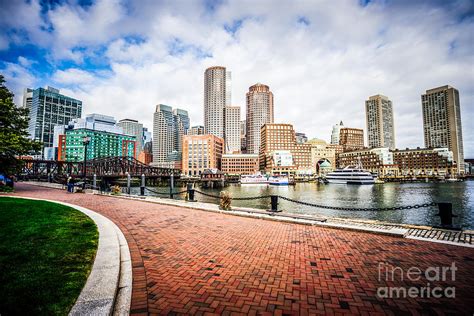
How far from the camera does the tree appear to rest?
774 inches

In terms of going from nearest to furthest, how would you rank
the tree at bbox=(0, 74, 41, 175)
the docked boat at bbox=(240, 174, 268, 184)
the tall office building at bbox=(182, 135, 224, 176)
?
the tree at bbox=(0, 74, 41, 175) < the docked boat at bbox=(240, 174, 268, 184) < the tall office building at bbox=(182, 135, 224, 176)

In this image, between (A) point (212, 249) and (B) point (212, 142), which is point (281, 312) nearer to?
(A) point (212, 249)

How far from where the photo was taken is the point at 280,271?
4941 mm

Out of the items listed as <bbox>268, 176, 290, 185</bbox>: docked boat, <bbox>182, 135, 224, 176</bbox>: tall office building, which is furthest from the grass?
<bbox>182, 135, 224, 176</bbox>: tall office building

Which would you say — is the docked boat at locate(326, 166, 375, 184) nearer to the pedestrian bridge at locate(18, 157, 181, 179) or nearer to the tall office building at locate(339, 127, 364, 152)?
the pedestrian bridge at locate(18, 157, 181, 179)

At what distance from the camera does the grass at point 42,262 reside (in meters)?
3.15

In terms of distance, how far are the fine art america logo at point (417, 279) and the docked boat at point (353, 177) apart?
94369 millimetres

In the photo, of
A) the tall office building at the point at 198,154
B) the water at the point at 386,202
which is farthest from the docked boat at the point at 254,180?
the tall office building at the point at 198,154

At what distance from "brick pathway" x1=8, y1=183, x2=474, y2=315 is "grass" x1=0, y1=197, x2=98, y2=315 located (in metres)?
1.07

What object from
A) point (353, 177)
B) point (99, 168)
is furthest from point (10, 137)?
point (353, 177)

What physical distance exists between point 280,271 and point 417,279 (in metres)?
2.86

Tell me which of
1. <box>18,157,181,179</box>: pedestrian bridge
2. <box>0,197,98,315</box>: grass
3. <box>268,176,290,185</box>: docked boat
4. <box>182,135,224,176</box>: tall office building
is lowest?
<box>268,176,290,185</box>: docked boat

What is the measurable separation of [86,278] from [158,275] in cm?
133

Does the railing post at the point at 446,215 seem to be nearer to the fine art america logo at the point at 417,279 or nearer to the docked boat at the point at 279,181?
the fine art america logo at the point at 417,279
